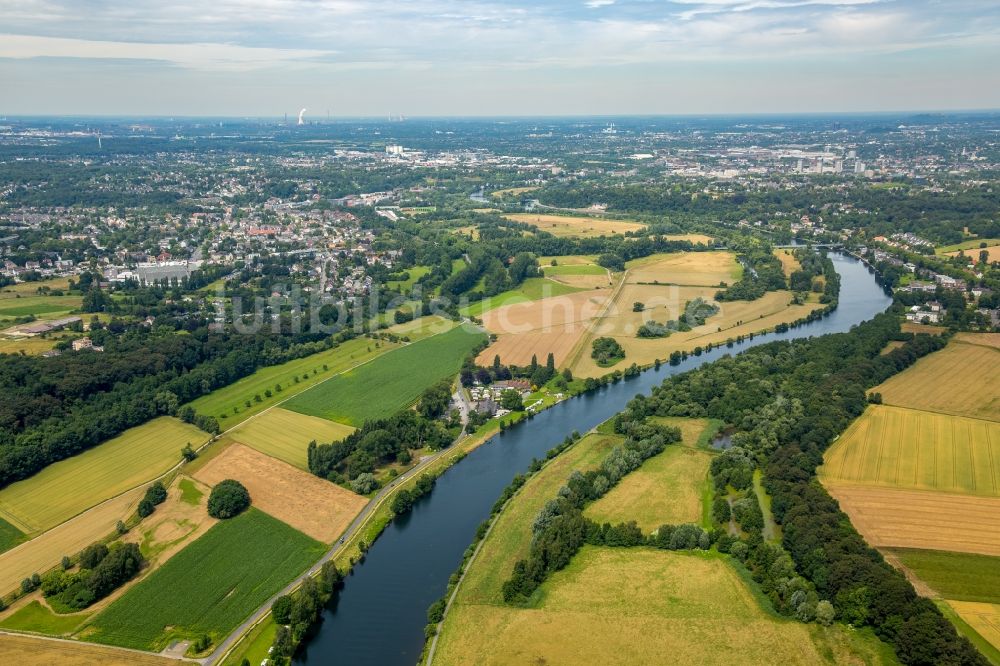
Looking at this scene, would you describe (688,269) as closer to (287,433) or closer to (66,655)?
(287,433)

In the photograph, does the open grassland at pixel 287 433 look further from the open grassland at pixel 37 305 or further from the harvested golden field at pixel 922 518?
the open grassland at pixel 37 305

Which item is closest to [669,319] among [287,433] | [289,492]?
[287,433]

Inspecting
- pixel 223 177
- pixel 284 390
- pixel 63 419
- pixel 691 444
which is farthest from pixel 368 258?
pixel 223 177

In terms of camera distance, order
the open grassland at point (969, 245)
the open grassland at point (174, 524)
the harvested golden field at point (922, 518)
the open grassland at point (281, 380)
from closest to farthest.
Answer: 1. the harvested golden field at point (922, 518)
2. the open grassland at point (174, 524)
3. the open grassland at point (281, 380)
4. the open grassland at point (969, 245)

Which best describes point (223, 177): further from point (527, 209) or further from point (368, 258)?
point (368, 258)

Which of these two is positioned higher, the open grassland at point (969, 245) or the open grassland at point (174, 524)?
the open grassland at point (969, 245)

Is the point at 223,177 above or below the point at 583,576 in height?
above

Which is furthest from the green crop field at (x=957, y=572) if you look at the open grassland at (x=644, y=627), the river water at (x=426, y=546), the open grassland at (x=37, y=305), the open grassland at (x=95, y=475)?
the open grassland at (x=37, y=305)
